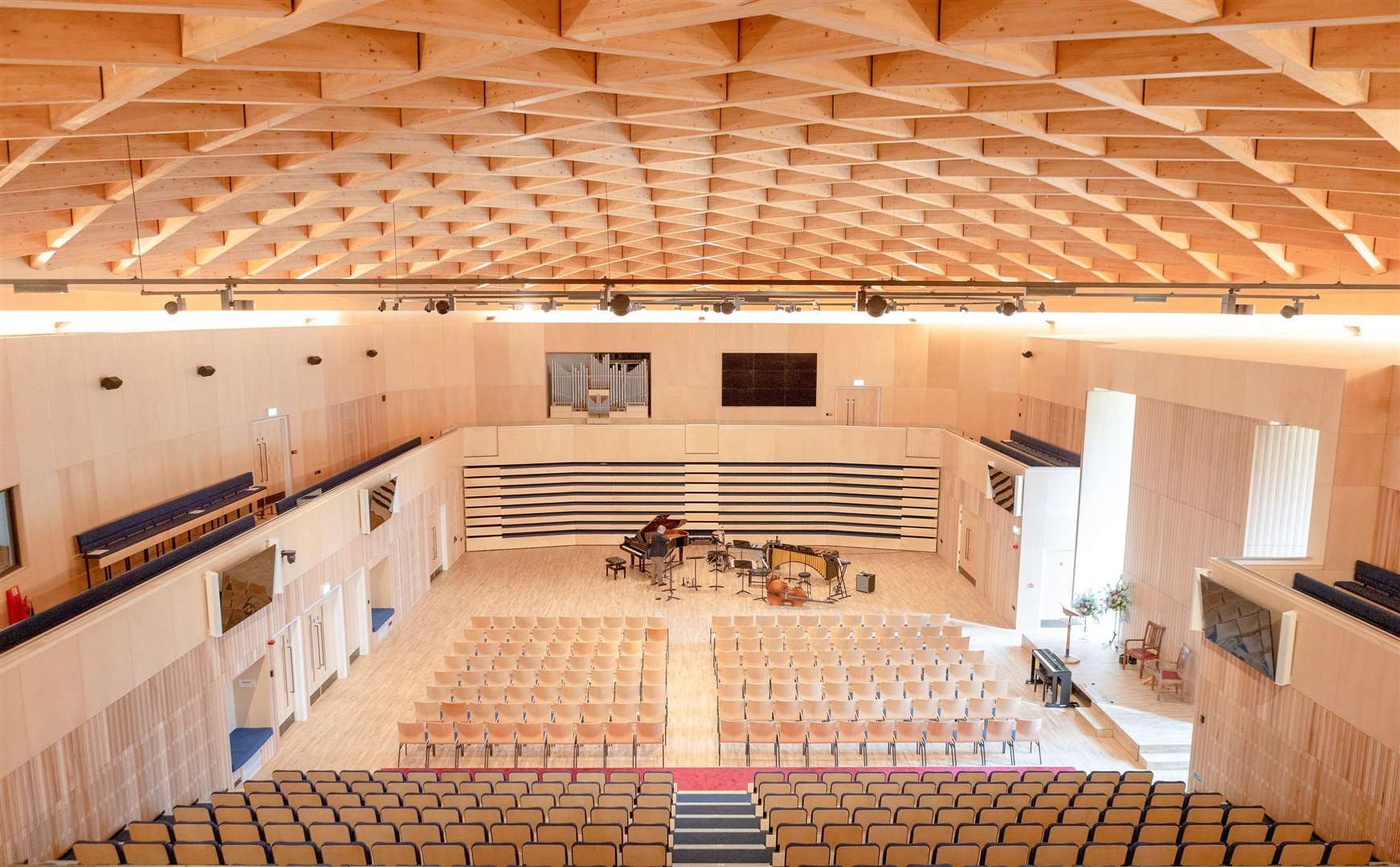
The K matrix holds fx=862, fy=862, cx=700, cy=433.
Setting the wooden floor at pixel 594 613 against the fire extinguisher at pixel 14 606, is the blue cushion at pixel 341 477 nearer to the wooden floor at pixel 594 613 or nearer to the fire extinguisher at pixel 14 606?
the wooden floor at pixel 594 613

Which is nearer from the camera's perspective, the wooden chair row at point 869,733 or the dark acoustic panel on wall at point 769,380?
the wooden chair row at point 869,733

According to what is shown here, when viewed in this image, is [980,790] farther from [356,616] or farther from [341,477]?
[341,477]

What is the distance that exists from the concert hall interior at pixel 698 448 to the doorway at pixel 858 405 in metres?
1.39

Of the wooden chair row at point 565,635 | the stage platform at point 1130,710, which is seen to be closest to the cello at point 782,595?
the wooden chair row at point 565,635

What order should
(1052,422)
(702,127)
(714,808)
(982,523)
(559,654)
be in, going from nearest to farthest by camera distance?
(702,127) < (714,808) < (559,654) < (1052,422) < (982,523)

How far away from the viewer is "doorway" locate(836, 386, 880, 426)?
86.1ft

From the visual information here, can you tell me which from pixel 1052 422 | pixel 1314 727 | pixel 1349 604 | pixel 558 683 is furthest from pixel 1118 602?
pixel 558 683

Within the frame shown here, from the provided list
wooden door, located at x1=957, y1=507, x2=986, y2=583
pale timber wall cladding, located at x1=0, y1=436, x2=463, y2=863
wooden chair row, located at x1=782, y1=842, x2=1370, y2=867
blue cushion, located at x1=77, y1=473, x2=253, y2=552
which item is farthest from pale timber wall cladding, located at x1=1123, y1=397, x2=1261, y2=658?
blue cushion, located at x1=77, y1=473, x2=253, y2=552

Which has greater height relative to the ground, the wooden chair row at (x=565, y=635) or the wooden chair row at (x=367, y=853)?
the wooden chair row at (x=367, y=853)

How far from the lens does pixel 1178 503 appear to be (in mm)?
15367

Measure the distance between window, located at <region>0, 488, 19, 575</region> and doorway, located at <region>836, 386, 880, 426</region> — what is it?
795 inches

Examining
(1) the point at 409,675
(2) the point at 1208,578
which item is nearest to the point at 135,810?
(1) the point at 409,675

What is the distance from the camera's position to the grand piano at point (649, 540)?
22.8m

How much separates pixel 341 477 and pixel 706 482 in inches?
448
